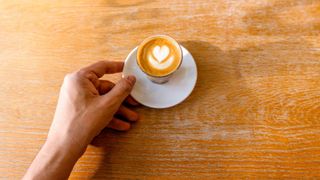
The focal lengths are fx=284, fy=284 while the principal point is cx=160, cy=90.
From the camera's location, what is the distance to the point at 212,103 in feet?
2.64

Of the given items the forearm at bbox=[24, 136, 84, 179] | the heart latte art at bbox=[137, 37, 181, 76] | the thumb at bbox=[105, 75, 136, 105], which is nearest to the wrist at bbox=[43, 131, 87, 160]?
the forearm at bbox=[24, 136, 84, 179]

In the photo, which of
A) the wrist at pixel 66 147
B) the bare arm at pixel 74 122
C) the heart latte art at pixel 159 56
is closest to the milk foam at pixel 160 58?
the heart latte art at pixel 159 56

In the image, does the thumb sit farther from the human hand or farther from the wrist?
the wrist

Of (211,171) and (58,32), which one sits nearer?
(211,171)

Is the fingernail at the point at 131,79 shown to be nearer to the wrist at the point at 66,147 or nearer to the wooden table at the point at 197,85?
the wooden table at the point at 197,85

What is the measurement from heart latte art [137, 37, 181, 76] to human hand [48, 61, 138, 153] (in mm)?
74

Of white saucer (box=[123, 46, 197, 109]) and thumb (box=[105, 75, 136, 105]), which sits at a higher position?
thumb (box=[105, 75, 136, 105])

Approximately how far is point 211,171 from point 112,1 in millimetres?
607

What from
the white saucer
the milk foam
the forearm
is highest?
the milk foam

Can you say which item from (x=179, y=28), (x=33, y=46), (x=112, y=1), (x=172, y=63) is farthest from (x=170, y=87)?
(x=33, y=46)

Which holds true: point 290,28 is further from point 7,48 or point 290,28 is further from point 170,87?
point 7,48

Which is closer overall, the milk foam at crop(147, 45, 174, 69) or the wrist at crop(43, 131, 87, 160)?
the wrist at crop(43, 131, 87, 160)

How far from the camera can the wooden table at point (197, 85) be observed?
761 millimetres

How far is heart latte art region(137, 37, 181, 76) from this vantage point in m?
0.80
